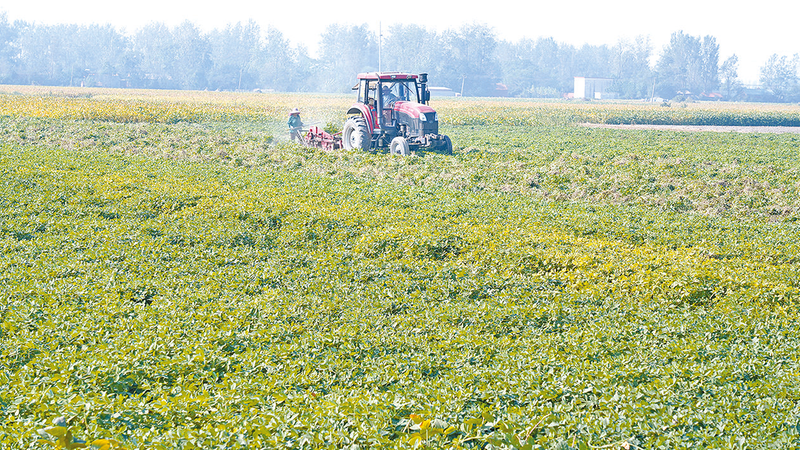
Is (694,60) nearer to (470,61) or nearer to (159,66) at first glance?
(470,61)

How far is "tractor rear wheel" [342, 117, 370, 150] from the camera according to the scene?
20.7 metres

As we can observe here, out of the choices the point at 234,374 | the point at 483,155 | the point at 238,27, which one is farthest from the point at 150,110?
the point at 238,27

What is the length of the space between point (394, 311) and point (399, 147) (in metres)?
12.8

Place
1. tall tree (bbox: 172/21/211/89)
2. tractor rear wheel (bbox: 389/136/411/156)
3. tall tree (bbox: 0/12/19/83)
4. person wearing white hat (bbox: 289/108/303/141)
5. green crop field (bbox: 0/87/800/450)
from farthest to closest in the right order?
tall tree (bbox: 0/12/19/83)
tall tree (bbox: 172/21/211/89)
person wearing white hat (bbox: 289/108/303/141)
tractor rear wheel (bbox: 389/136/411/156)
green crop field (bbox: 0/87/800/450)

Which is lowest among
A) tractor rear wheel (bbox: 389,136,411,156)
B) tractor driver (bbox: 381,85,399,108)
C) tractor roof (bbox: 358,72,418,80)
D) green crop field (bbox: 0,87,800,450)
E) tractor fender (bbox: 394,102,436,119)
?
green crop field (bbox: 0,87,800,450)

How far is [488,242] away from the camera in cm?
1016

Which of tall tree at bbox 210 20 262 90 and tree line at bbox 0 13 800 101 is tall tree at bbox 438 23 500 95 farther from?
tall tree at bbox 210 20 262 90

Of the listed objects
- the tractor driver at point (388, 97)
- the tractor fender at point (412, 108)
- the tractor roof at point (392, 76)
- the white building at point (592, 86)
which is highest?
the white building at point (592, 86)

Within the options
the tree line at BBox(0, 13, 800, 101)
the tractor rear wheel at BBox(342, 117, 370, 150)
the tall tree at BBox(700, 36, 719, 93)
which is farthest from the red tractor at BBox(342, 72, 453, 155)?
the tall tree at BBox(700, 36, 719, 93)

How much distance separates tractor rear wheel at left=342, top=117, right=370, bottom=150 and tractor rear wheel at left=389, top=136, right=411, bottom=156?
892mm

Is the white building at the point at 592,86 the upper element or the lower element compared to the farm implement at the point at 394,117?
upper

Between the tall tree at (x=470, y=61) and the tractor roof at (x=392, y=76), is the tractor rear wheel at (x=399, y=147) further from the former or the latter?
the tall tree at (x=470, y=61)

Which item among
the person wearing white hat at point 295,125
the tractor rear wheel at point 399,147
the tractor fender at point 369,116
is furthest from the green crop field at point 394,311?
the person wearing white hat at point 295,125

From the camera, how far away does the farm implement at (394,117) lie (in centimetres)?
1994
